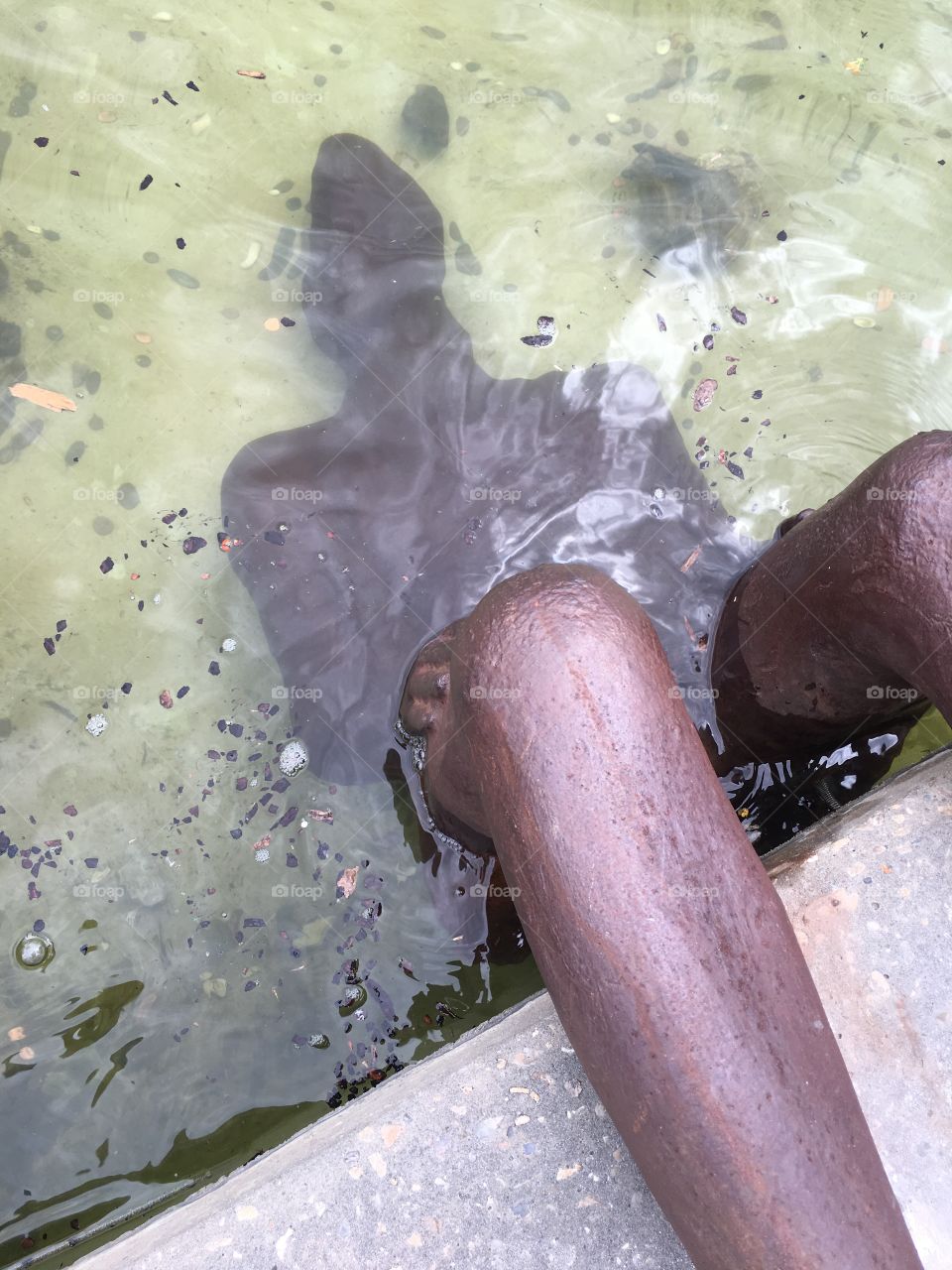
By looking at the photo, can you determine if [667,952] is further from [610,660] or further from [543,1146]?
[543,1146]

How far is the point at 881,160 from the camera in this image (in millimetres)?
3227

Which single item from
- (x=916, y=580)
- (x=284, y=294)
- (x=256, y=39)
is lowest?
(x=284, y=294)

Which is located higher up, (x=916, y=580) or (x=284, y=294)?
(x=916, y=580)

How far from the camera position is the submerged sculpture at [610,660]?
137 cm

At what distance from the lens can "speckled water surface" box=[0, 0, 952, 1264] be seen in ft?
8.48

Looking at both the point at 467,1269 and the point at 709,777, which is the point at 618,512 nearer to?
the point at 709,777

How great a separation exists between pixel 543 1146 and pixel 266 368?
231cm

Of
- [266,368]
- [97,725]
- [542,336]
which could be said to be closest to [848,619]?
[542,336]

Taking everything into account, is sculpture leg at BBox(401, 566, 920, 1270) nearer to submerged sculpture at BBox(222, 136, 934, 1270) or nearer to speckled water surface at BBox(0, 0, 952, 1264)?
submerged sculpture at BBox(222, 136, 934, 1270)

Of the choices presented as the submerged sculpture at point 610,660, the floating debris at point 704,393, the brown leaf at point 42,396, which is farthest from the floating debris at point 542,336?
the brown leaf at point 42,396

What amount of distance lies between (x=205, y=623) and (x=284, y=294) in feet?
3.63

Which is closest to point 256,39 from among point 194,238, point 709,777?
point 194,238

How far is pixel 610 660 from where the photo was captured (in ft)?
4.87

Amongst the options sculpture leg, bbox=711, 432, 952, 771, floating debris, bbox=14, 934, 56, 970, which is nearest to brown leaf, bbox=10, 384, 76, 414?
floating debris, bbox=14, 934, 56, 970
